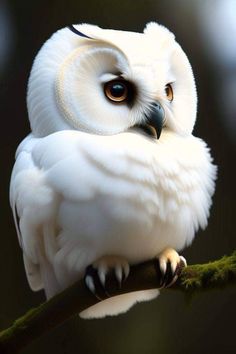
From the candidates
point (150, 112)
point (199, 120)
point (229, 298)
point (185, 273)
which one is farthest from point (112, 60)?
point (229, 298)

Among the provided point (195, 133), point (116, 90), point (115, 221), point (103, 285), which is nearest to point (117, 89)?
point (116, 90)

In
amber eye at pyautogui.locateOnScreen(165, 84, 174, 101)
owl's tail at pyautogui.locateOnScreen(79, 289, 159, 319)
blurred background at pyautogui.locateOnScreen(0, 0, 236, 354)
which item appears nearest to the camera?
amber eye at pyautogui.locateOnScreen(165, 84, 174, 101)

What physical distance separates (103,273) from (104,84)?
1.06 ft

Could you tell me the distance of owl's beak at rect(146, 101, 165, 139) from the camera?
3.22ft

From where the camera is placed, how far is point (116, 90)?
991 millimetres

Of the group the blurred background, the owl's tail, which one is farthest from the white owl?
the blurred background

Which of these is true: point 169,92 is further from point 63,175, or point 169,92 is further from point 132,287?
point 132,287

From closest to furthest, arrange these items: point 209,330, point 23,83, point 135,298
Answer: point 135,298 → point 23,83 → point 209,330

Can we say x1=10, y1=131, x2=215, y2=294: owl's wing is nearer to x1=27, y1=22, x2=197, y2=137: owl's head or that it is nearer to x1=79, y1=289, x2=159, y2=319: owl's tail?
x1=27, y1=22, x2=197, y2=137: owl's head

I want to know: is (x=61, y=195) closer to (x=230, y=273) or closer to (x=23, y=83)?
(x=230, y=273)

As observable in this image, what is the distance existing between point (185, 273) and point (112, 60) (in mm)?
381

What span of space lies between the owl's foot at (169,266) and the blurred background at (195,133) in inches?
24.4

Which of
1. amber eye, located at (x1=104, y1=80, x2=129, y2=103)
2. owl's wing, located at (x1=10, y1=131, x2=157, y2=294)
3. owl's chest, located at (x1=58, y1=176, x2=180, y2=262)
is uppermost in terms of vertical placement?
amber eye, located at (x1=104, y1=80, x2=129, y2=103)

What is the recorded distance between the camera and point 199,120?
1.62m
